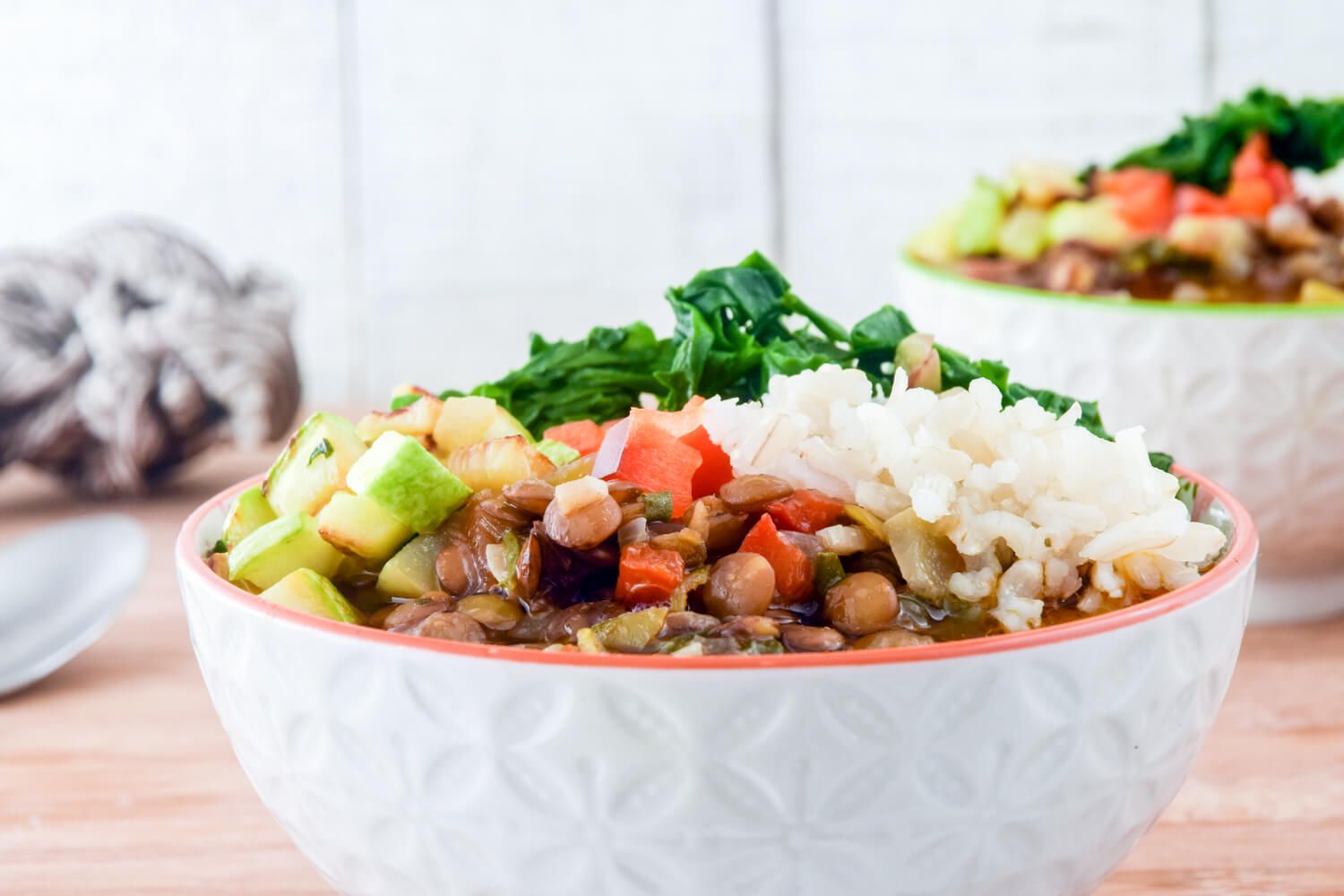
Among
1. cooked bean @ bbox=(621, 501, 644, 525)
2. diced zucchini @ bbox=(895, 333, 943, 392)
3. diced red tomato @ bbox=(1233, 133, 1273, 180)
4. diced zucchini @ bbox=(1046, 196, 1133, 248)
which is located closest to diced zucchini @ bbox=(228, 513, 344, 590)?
cooked bean @ bbox=(621, 501, 644, 525)

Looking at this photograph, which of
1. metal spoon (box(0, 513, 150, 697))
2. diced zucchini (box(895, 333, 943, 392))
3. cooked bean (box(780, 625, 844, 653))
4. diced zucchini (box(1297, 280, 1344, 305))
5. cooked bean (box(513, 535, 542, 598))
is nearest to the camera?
cooked bean (box(780, 625, 844, 653))

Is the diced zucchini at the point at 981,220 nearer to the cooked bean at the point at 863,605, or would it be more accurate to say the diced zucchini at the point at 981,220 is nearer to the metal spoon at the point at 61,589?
the metal spoon at the point at 61,589

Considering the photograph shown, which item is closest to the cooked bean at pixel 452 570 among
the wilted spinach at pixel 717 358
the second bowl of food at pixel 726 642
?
the second bowl of food at pixel 726 642

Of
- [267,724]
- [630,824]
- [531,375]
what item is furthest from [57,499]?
[630,824]

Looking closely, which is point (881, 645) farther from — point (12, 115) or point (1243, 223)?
point (12, 115)

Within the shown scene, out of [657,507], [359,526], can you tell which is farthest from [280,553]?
[657,507]

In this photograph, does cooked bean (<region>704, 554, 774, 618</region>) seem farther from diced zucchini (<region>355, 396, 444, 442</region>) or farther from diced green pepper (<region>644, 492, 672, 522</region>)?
diced zucchini (<region>355, 396, 444, 442</region>)

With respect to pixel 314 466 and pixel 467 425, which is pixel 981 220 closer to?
pixel 467 425
